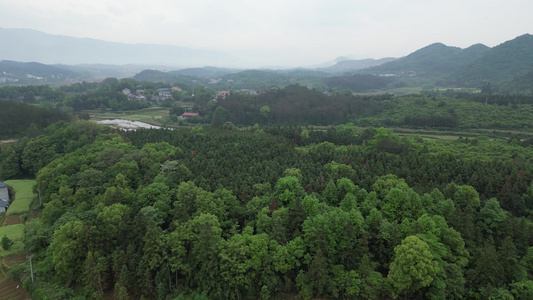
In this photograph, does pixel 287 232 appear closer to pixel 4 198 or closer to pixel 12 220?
pixel 12 220

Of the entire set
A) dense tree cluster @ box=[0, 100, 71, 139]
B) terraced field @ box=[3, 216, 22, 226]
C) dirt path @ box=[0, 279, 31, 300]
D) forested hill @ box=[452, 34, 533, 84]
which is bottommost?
dirt path @ box=[0, 279, 31, 300]

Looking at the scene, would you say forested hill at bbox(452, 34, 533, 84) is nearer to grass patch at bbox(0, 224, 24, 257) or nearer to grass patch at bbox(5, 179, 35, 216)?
grass patch at bbox(5, 179, 35, 216)

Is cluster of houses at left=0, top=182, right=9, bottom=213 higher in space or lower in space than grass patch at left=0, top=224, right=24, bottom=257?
higher

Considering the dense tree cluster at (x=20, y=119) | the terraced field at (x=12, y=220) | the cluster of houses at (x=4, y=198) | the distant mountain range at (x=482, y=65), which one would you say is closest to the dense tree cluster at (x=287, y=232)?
the terraced field at (x=12, y=220)

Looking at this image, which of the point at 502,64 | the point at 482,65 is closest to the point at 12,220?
the point at 502,64

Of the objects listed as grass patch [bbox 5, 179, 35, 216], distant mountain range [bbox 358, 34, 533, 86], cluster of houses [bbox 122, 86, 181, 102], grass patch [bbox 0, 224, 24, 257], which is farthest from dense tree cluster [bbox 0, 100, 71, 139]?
distant mountain range [bbox 358, 34, 533, 86]

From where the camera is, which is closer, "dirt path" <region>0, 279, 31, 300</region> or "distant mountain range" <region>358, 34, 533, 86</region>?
"dirt path" <region>0, 279, 31, 300</region>

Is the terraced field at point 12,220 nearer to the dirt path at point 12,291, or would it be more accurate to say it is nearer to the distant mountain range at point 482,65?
the dirt path at point 12,291

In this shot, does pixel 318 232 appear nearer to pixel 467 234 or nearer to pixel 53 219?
pixel 467 234
